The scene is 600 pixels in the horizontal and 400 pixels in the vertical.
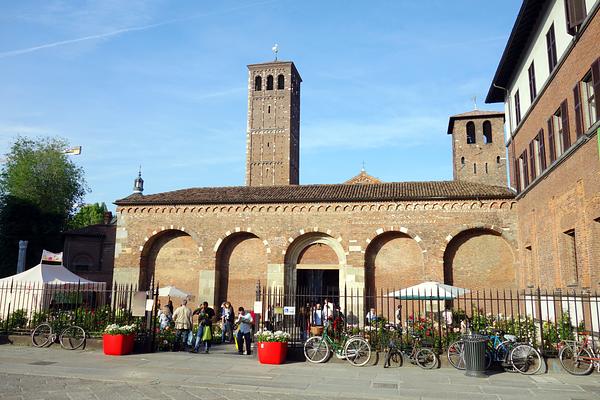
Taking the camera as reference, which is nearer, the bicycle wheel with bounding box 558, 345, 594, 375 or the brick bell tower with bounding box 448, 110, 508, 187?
Answer: the bicycle wheel with bounding box 558, 345, 594, 375

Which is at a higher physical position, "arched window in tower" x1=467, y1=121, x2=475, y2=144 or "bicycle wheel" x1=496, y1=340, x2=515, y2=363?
"arched window in tower" x1=467, y1=121, x2=475, y2=144

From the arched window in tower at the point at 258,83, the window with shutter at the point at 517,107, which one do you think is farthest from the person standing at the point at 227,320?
the arched window in tower at the point at 258,83

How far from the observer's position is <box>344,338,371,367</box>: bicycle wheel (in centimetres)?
1227

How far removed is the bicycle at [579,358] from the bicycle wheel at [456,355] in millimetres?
2195

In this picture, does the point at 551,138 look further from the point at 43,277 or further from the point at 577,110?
the point at 43,277

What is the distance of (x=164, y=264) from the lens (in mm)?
24531

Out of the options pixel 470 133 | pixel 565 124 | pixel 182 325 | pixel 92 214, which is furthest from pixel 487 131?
pixel 92 214

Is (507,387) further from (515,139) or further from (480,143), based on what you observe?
(480,143)

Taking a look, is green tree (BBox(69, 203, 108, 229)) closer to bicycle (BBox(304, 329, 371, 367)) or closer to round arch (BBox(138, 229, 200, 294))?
round arch (BBox(138, 229, 200, 294))

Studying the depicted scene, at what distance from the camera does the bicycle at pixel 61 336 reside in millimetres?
13930

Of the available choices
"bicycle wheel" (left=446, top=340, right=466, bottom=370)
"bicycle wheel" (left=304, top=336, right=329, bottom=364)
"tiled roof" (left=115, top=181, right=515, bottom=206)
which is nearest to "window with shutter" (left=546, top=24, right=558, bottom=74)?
"tiled roof" (left=115, top=181, right=515, bottom=206)

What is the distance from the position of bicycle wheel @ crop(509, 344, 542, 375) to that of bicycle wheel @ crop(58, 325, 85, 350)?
11.9 m

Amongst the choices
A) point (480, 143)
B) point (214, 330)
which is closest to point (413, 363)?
point (214, 330)

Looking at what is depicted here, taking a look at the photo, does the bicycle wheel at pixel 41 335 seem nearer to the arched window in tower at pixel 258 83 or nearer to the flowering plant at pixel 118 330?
the flowering plant at pixel 118 330
